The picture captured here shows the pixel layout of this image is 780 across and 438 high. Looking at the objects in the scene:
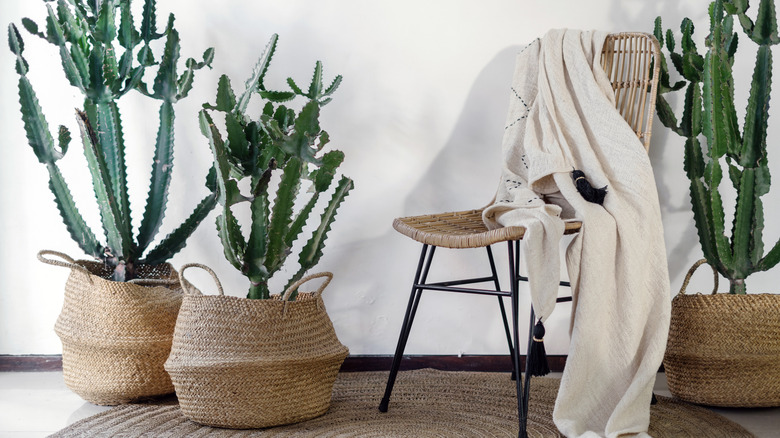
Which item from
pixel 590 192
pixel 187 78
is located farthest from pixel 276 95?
pixel 590 192

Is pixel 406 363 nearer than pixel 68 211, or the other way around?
pixel 68 211

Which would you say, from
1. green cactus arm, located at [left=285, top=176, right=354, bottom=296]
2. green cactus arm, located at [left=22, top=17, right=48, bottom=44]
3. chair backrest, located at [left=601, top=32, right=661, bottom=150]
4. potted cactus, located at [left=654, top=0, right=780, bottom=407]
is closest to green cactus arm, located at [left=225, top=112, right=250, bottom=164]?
green cactus arm, located at [left=285, top=176, right=354, bottom=296]

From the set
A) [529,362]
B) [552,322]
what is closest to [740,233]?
[552,322]

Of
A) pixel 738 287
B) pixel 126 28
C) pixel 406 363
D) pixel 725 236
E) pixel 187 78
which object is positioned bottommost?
pixel 406 363

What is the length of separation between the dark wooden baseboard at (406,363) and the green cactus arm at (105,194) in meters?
0.53

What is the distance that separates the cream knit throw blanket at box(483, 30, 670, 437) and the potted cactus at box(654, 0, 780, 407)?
0.80 ft

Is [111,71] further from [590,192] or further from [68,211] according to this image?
[590,192]

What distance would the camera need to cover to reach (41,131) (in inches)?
77.9

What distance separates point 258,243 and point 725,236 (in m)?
1.20

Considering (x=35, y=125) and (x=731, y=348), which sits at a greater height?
(x=35, y=125)

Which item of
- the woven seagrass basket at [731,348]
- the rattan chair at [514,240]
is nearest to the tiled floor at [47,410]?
the woven seagrass basket at [731,348]

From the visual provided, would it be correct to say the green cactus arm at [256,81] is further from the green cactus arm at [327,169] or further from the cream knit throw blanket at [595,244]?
the cream knit throw blanket at [595,244]

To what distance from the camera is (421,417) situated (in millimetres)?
1776

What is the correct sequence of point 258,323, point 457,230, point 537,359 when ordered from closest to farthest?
point 537,359 < point 258,323 < point 457,230
